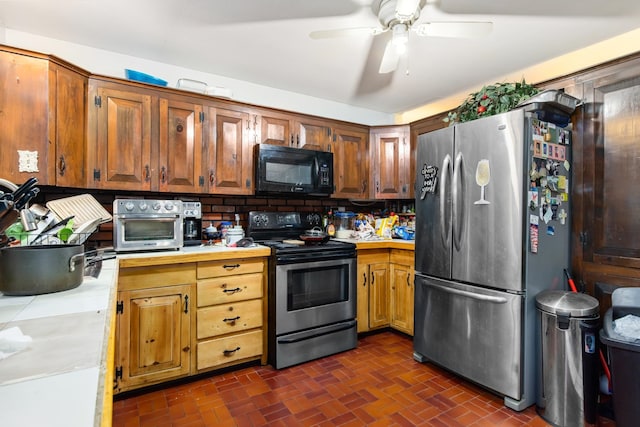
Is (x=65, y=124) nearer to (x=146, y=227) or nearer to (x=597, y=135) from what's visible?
(x=146, y=227)

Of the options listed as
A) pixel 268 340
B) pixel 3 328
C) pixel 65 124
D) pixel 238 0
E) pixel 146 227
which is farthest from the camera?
pixel 268 340

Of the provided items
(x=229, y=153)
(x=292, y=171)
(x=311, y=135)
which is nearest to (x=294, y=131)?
(x=311, y=135)

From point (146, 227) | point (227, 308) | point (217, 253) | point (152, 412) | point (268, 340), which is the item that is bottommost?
point (152, 412)

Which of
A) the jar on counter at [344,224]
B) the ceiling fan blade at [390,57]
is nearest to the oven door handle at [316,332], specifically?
the jar on counter at [344,224]

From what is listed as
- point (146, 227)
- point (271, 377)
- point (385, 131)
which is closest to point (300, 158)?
point (385, 131)

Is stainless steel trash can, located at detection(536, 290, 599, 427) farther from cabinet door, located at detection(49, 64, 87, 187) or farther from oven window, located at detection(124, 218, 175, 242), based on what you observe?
cabinet door, located at detection(49, 64, 87, 187)

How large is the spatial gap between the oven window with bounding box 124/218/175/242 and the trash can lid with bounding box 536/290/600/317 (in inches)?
98.1

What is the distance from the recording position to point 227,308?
238 cm

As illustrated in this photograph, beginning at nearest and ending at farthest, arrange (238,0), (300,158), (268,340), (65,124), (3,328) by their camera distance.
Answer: (3,328) → (238,0) → (65,124) → (268,340) → (300,158)

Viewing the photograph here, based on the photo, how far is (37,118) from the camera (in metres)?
1.98

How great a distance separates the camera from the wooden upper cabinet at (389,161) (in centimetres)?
351

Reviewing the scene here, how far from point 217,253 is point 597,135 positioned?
271 cm

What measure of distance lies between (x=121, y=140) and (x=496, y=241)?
269 cm

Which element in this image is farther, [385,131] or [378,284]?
[385,131]
